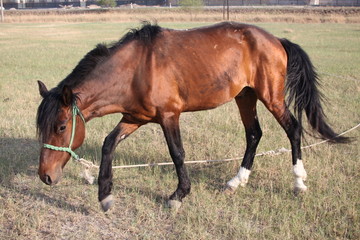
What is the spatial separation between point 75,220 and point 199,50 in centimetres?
243

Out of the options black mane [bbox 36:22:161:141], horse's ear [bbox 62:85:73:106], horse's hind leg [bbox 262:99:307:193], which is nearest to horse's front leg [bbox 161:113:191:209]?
black mane [bbox 36:22:161:141]

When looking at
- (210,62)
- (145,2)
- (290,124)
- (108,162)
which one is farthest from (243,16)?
(108,162)

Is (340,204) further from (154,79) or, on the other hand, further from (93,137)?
(93,137)

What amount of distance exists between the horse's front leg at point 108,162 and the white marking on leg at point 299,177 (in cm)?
209

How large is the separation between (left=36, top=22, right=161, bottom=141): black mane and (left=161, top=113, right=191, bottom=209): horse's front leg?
95 centimetres

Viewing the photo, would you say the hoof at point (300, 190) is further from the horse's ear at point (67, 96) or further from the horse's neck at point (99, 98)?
the horse's ear at point (67, 96)

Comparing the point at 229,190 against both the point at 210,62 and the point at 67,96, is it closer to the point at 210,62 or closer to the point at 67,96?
the point at 210,62

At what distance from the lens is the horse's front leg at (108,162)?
14.6ft

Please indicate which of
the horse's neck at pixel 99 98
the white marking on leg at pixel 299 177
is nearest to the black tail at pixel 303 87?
the white marking on leg at pixel 299 177

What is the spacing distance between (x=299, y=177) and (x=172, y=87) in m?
1.96

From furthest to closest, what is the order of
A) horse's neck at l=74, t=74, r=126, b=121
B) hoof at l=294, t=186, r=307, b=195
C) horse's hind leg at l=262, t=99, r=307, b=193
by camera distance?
horse's hind leg at l=262, t=99, r=307, b=193
hoof at l=294, t=186, r=307, b=195
horse's neck at l=74, t=74, r=126, b=121

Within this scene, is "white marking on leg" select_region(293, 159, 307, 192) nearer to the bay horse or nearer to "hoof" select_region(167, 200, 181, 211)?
the bay horse

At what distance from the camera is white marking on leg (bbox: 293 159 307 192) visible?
4.89 meters

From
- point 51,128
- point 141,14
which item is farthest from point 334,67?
point 141,14
